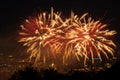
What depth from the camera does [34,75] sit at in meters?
58.5

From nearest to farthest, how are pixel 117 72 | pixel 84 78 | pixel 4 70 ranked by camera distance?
pixel 117 72 → pixel 84 78 → pixel 4 70

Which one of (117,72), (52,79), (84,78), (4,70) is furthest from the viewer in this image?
(4,70)

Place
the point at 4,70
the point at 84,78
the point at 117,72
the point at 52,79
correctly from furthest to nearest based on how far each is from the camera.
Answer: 1. the point at 4,70
2. the point at 52,79
3. the point at 84,78
4. the point at 117,72

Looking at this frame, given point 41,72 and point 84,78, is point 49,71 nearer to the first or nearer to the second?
point 41,72

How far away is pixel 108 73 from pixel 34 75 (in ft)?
47.5

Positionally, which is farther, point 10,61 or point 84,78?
point 10,61

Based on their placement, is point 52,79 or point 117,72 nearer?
point 117,72

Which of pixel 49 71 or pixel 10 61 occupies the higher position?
pixel 10 61

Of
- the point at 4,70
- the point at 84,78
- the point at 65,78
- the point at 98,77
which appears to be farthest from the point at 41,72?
the point at 4,70

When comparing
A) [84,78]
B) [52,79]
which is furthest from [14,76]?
[84,78]

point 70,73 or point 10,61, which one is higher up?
point 10,61

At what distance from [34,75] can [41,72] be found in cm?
124

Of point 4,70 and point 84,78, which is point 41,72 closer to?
point 84,78

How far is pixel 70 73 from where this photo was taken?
58438 mm
